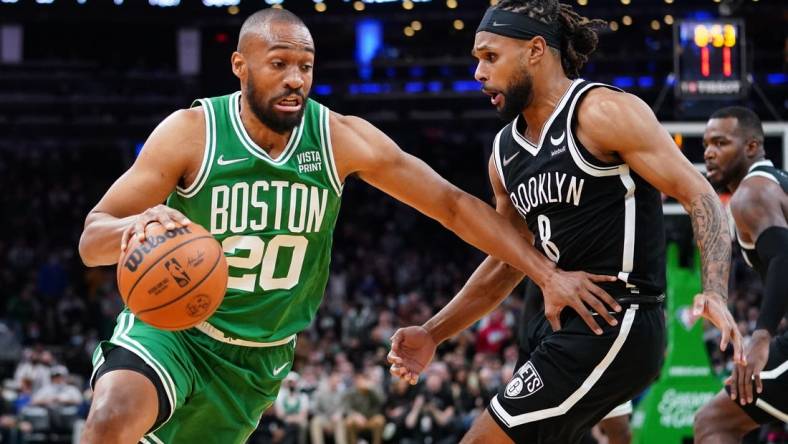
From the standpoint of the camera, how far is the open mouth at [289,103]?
4.39 m

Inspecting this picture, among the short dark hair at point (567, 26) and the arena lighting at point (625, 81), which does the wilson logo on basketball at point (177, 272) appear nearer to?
the short dark hair at point (567, 26)

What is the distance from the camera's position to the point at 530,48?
443 centimetres

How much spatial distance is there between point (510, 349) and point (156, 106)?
10.1m

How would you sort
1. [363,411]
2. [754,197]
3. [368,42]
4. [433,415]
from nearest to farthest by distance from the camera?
[754,197], [433,415], [363,411], [368,42]

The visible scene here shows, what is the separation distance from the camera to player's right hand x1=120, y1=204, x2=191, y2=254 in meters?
3.60

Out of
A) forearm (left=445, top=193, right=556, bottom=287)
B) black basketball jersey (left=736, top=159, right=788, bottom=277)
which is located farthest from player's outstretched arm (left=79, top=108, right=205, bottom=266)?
black basketball jersey (left=736, top=159, right=788, bottom=277)

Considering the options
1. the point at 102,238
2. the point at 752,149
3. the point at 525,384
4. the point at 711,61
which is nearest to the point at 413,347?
the point at 525,384

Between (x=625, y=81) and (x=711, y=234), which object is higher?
(x=711, y=234)

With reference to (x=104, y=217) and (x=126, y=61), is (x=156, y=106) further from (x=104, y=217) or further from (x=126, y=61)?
(x=104, y=217)

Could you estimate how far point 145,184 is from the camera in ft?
13.7

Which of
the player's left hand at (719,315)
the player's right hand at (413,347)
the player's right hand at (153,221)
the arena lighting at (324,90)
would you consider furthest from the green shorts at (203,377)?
the arena lighting at (324,90)

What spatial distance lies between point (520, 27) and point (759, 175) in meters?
1.93

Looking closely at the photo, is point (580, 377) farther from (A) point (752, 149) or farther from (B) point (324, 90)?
(B) point (324, 90)

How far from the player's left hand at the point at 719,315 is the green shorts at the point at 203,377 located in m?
1.74
